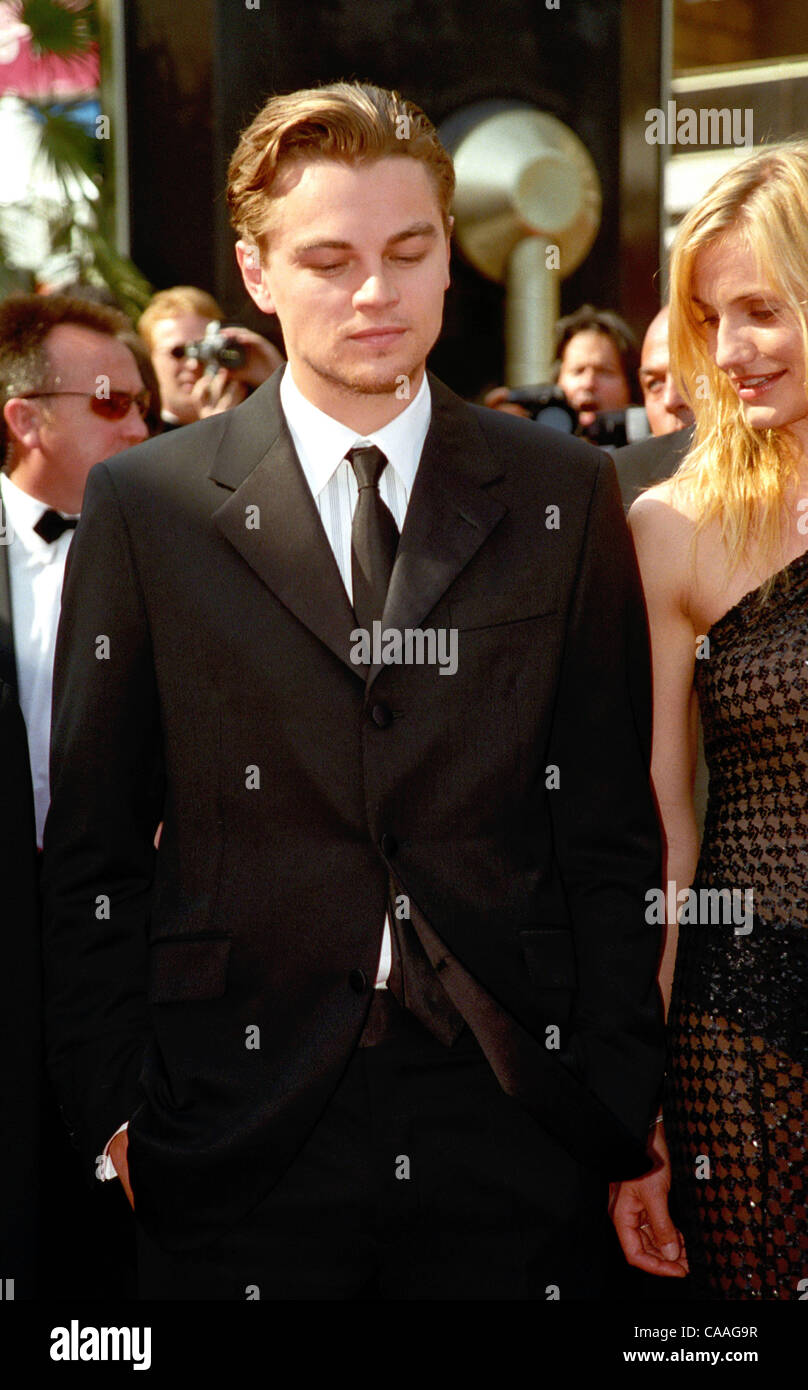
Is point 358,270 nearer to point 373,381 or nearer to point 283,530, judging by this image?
point 373,381

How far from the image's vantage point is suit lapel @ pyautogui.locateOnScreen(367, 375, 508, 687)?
90.9 inches

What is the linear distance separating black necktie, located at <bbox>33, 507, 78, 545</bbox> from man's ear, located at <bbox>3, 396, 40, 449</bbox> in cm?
29

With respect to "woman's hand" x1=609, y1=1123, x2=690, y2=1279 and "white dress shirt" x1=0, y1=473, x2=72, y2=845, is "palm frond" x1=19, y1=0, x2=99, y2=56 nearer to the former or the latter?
"white dress shirt" x1=0, y1=473, x2=72, y2=845

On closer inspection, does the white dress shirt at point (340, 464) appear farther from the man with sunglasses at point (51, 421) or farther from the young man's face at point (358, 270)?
the man with sunglasses at point (51, 421)

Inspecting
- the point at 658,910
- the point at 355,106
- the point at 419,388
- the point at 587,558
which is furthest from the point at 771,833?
the point at 355,106

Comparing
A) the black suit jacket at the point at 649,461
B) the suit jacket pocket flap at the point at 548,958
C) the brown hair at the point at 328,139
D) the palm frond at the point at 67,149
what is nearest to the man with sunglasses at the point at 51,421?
the black suit jacket at the point at 649,461

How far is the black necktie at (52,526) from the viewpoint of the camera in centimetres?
393

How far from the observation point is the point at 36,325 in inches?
170

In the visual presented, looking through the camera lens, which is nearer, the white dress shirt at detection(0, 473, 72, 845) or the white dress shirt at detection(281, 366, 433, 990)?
the white dress shirt at detection(281, 366, 433, 990)

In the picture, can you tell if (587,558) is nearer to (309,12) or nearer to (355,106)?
(355,106)

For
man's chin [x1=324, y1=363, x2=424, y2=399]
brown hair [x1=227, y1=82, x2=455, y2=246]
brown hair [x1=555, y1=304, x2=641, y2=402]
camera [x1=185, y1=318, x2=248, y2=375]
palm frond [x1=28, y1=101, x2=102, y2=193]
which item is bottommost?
man's chin [x1=324, y1=363, x2=424, y2=399]

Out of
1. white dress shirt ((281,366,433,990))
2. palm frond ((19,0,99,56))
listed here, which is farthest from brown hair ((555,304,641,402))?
white dress shirt ((281,366,433,990))

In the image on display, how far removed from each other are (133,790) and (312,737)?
31 centimetres

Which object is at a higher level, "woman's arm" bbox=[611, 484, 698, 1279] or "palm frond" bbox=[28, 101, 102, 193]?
"palm frond" bbox=[28, 101, 102, 193]
